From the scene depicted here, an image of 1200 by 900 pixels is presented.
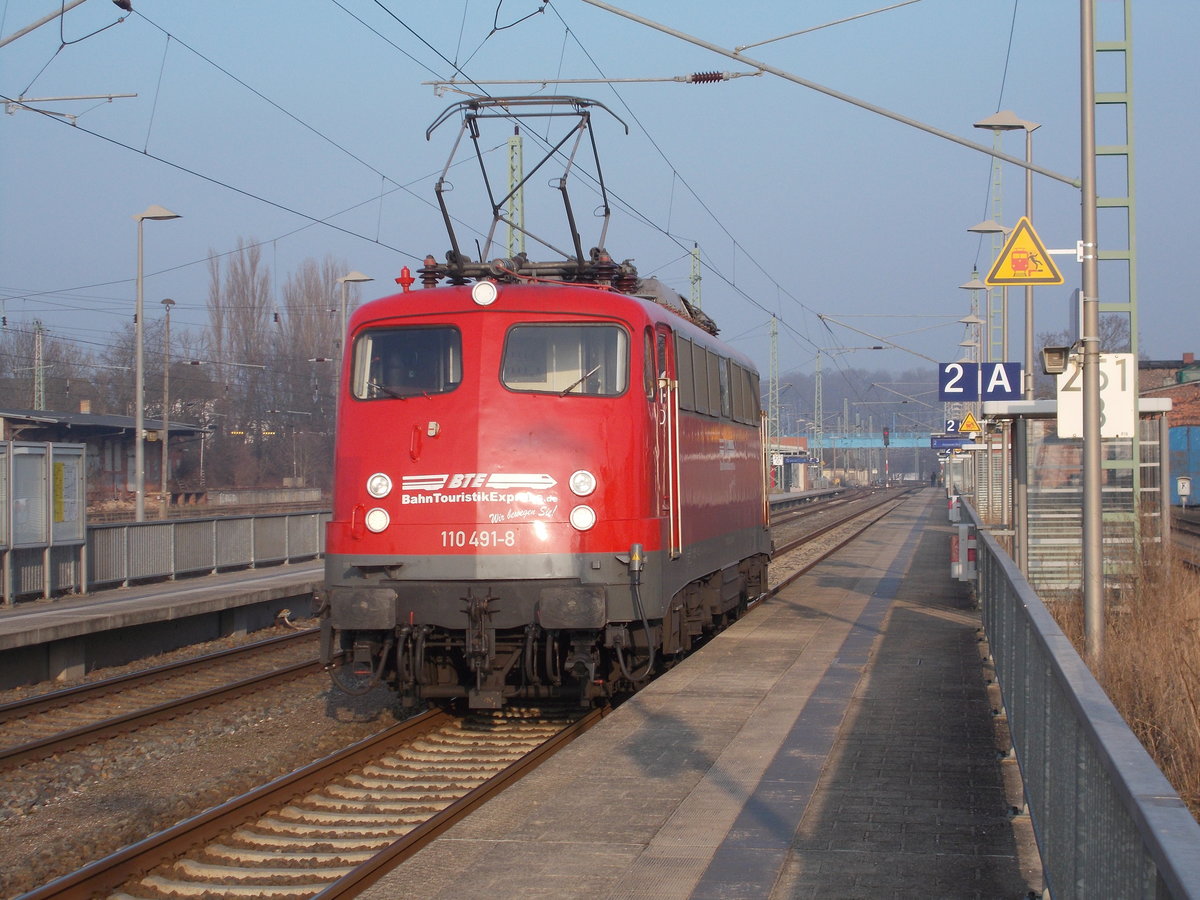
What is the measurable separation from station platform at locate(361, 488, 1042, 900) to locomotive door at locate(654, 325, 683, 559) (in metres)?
1.30

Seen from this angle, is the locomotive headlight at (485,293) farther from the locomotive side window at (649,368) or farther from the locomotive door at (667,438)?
the locomotive door at (667,438)

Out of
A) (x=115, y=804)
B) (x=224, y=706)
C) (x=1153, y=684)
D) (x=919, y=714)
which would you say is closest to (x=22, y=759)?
(x=115, y=804)

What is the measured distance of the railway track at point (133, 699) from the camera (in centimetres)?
1001

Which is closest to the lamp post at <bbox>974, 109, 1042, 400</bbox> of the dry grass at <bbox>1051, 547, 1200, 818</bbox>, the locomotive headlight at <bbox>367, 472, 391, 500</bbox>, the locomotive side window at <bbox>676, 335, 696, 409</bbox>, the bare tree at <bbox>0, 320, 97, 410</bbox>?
the dry grass at <bbox>1051, 547, 1200, 818</bbox>

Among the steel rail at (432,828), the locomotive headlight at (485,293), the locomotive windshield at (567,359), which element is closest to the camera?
the steel rail at (432,828)

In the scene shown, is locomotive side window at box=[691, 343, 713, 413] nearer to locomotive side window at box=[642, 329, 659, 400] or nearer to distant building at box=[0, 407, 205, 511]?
locomotive side window at box=[642, 329, 659, 400]

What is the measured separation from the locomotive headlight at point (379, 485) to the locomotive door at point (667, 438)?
204 centimetres

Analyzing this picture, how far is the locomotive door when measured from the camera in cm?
992

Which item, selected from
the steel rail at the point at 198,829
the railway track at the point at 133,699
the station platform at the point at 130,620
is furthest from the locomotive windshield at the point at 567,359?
the railway track at the point at 133,699

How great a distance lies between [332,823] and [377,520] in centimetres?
247

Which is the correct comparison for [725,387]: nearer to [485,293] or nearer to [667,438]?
[667,438]

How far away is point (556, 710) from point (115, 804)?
3945 mm

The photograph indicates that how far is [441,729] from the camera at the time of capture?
33.8 feet

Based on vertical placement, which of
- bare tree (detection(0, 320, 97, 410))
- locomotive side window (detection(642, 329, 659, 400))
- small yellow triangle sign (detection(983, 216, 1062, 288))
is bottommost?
locomotive side window (detection(642, 329, 659, 400))
